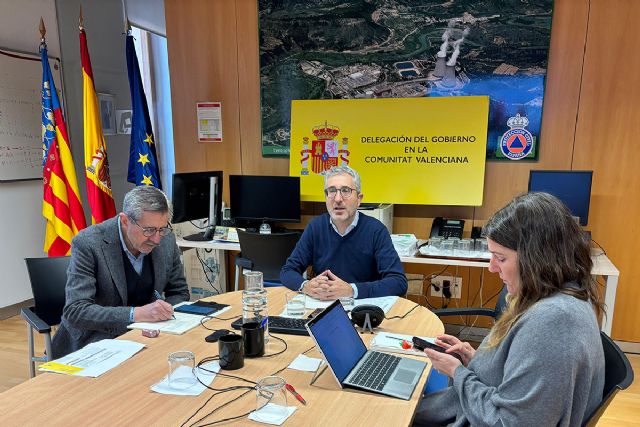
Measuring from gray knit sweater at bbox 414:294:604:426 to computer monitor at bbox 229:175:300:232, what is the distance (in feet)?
8.81

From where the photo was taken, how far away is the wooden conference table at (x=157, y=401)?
1127 mm

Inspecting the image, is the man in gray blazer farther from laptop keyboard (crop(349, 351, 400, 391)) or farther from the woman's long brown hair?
the woman's long brown hair

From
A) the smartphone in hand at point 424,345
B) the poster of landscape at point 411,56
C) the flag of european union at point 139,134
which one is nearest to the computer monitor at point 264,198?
the poster of landscape at point 411,56

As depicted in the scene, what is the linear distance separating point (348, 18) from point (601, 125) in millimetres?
2045

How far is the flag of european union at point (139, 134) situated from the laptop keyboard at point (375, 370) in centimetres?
334

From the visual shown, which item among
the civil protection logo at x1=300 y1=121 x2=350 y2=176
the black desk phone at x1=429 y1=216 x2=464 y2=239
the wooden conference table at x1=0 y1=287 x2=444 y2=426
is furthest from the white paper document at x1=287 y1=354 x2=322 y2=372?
the civil protection logo at x1=300 y1=121 x2=350 y2=176

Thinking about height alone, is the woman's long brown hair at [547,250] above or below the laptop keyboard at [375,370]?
above

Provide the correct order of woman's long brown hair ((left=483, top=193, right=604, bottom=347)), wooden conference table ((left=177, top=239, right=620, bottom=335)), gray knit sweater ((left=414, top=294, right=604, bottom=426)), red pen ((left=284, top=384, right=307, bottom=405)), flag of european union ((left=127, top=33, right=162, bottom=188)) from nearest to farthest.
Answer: gray knit sweater ((left=414, top=294, right=604, bottom=426))
woman's long brown hair ((left=483, top=193, right=604, bottom=347))
red pen ((left=284, top=384, right=307, bottom=405))
wooden conference table ((left=177, top=239, right=620, bottom=335))
flag of european union ((left=127, top=33, right=162, bottom=188))

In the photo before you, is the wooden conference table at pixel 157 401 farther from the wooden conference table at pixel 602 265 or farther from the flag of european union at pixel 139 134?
the flag of european union at pixel 139 134

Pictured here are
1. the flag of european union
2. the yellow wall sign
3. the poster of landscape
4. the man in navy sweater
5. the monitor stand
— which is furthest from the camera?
the flag of european union

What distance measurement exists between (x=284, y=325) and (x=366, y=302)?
1.47 feet

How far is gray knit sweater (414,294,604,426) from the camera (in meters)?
0.97

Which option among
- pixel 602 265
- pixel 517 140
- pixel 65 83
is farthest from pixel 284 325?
pixel 65 83

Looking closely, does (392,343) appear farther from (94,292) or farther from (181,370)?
(94,292)
